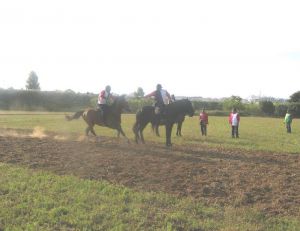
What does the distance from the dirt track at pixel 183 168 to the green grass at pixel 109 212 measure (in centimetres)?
69

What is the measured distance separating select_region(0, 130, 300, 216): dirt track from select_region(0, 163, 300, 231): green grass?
690mm

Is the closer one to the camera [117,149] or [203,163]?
[203,163]

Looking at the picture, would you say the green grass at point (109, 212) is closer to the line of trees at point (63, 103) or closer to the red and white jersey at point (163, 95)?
the red and white jersey at point (163, 95)

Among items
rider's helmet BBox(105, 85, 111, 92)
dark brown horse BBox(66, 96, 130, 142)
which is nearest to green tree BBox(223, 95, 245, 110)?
dark brown horse BBox(66, 96, 130, 142)

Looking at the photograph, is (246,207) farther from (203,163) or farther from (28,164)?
(28,164)

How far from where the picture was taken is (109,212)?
8.91m

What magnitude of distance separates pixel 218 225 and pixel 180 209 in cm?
117

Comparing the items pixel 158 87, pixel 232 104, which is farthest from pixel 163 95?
pixel 232 104

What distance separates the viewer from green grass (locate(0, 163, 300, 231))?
8219mm

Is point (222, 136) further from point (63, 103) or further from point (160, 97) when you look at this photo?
point (63, 103)

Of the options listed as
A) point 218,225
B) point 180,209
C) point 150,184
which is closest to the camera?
point 218,225

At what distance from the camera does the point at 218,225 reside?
8.22 m

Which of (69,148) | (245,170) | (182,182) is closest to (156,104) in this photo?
(69,148)

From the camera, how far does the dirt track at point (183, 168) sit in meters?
10.4
